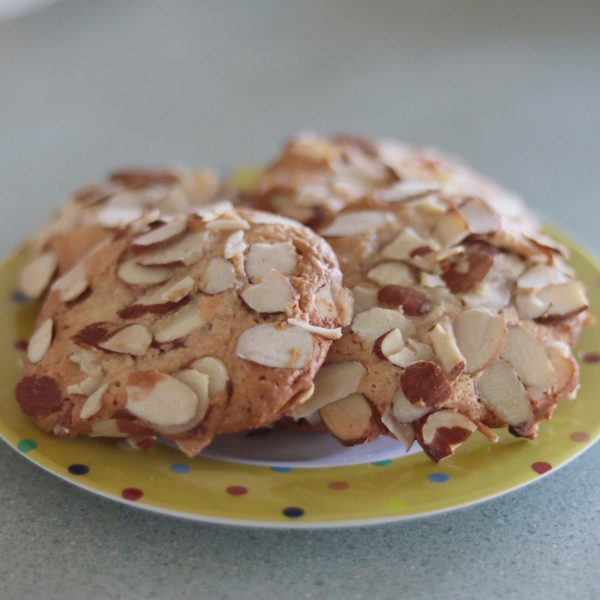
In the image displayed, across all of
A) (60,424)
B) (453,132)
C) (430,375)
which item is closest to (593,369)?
(430,375)

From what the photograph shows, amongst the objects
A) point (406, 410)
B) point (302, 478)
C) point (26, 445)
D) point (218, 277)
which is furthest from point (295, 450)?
point (26, 445)

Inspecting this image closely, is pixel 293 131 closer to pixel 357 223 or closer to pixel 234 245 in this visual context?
pixel 357 223

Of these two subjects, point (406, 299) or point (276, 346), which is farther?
point (406, 299)

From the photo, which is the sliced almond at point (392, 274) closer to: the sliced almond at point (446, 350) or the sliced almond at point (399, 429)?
the sliced almond at point (446, 350)

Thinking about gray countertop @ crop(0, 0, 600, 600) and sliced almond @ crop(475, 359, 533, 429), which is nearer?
gray countertop @ crop(0, 0, 600, 600)

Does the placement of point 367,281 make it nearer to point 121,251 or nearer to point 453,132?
point 121,251

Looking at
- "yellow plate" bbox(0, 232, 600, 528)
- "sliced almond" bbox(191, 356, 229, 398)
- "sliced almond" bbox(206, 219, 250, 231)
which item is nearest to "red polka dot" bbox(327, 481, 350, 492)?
A: "yellow plate" bbox(0, 232, 600, 528)

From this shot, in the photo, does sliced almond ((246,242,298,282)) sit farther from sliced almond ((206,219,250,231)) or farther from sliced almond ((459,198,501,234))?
sliced almond ((459,198,501,234))
